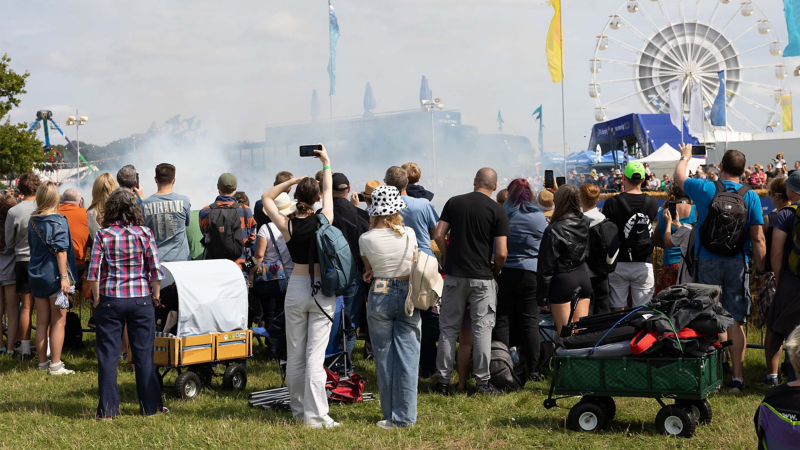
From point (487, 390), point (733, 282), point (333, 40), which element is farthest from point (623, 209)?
point (333, 40)

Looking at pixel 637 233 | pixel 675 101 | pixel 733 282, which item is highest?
pixel 675 101

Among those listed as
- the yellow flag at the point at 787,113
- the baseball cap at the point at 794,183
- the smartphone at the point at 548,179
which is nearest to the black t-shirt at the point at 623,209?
the smartphone at the point at 548,179

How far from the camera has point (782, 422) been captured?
2615mm

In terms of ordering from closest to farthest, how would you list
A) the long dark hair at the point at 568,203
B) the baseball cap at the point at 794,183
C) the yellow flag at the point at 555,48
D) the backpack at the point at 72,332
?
the baseball cap at the point at 794,183, the long dark hair at the point at 568,203, the backpack at the point at 72,332, the yellow flag at the point at 555,48

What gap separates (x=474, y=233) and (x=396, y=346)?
146 cm

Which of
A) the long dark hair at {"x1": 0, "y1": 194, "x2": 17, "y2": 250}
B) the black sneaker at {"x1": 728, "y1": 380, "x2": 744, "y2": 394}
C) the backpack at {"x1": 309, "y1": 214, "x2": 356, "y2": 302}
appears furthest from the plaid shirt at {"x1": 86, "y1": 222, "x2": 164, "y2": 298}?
the black sneaker at {"x1": 728, "y1": 380, "x2": 744, "y2": 394}

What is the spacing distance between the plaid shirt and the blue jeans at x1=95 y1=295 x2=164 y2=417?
77 millimetres

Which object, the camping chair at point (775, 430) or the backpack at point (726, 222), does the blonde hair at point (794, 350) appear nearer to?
the camping chair at point (775, 430)

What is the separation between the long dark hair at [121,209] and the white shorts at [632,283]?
4656 mm

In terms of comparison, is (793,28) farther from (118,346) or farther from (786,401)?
(118,346)

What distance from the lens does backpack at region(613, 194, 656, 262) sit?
7.05 metres

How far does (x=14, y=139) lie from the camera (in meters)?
28.1

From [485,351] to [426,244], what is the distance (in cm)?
119

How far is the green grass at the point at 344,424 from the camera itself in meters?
4.76
